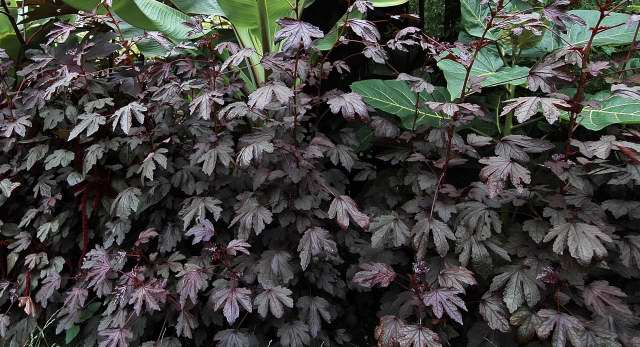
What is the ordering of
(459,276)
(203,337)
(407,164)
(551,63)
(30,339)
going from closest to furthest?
1. (459,276)
2. (551,63)
3. (203,337)
4. (407,164)
5. (30,339)

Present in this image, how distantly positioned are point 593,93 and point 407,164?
2.87 feet

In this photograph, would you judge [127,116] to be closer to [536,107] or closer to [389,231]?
[389,231]

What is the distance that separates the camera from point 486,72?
1935mm

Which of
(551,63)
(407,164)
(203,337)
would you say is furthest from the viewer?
(407,164)

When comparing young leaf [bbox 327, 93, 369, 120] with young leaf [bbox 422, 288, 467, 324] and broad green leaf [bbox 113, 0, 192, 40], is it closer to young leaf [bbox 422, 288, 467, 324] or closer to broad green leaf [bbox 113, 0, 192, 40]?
A: young leaf [bbox 422, 288, 467, 324]

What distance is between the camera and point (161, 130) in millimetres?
1839

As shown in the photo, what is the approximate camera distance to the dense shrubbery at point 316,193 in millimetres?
1484

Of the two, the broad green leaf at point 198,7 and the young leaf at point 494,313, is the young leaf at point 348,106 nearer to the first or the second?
the young leaf at point 494,313

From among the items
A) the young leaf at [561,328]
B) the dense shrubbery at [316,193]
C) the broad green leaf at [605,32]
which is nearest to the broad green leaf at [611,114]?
the dense shrubbery at [316,193]

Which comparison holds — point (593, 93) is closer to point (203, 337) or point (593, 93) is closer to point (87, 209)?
point (203, 337)

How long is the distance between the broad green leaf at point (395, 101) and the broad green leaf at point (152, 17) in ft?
2.97

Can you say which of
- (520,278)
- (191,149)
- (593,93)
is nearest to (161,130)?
(191,149)

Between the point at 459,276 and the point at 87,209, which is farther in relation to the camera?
the point at 87,209

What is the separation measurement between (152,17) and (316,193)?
1234 mm
